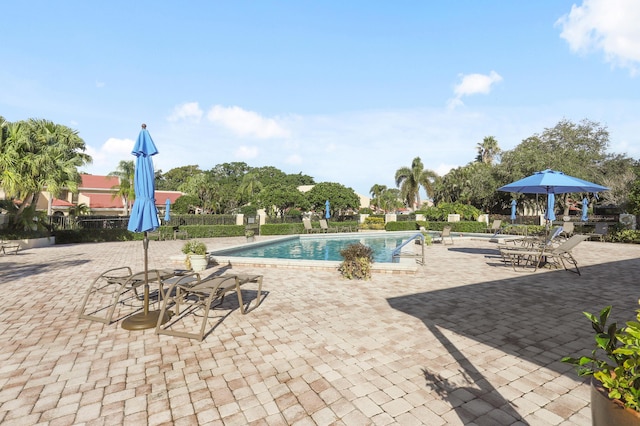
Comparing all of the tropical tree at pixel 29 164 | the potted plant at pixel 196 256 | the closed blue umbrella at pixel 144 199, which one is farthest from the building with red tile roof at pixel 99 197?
the closed blue umbrella at pixel 144 199

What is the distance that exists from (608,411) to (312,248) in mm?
16602

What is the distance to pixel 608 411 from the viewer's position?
1458mm

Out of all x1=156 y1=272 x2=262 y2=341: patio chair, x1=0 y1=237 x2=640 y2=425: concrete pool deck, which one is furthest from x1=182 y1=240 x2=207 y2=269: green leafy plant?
x1=156 y1=272 x2=262 y2=341: patio chair

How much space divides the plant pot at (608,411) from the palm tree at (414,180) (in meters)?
42.8

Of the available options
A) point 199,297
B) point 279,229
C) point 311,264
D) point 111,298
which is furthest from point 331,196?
point 199,297

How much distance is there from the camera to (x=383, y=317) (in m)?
5.33

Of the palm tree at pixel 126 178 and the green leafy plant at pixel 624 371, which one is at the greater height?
the palm tree at pixel 126 178

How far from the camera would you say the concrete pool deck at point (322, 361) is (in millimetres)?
2830

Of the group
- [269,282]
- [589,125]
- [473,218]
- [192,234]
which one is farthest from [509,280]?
[589,125]

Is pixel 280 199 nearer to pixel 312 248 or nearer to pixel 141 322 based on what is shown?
pixel 312 248

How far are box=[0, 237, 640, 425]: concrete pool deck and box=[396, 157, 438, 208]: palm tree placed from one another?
3702cm

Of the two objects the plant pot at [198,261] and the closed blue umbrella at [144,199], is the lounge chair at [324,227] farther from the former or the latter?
the closed blue umbrella at [144,199]

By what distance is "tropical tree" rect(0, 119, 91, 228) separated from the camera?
1455 cm

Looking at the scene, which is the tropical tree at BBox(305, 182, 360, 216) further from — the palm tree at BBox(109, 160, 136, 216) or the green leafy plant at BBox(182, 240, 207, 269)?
the green leafy plant at BBox(182, 240, 207, 269)
